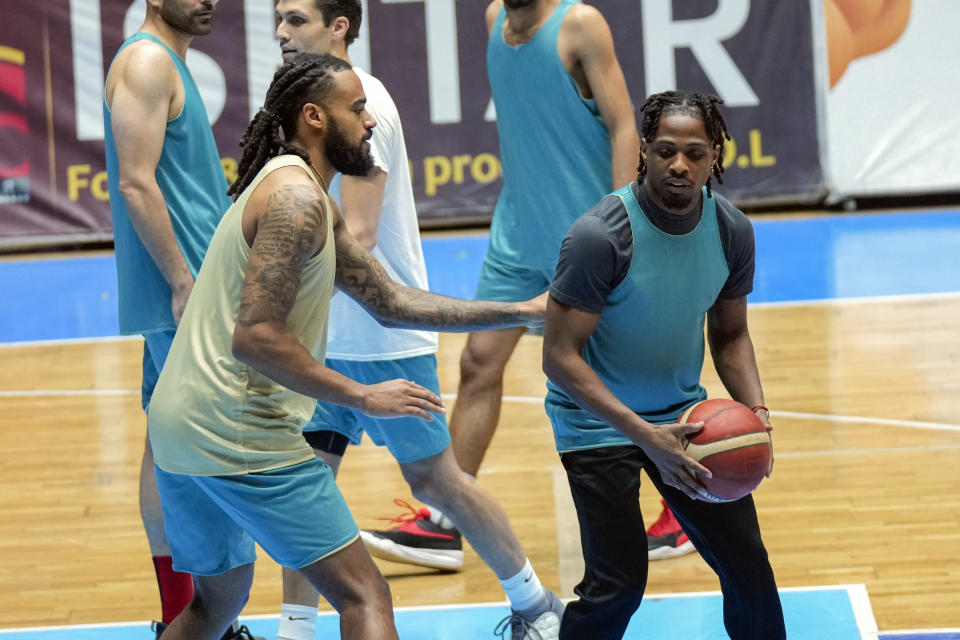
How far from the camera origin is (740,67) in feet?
41.9

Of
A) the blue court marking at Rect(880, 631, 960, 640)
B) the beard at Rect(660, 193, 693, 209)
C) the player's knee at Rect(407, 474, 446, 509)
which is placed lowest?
the blue court marking at Rect(880, 631, 960, 640)

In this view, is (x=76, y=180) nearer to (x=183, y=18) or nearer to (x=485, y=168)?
(x=485, y=168)

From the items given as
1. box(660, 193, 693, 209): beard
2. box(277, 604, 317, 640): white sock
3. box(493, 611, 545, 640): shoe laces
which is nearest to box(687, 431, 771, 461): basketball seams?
box(660, 193, 693, 209): beard

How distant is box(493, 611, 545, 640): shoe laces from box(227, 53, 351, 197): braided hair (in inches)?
67.0

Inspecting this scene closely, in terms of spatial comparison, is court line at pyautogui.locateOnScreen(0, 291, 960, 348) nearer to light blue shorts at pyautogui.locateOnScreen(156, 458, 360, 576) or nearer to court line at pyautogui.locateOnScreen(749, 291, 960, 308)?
court line at pyautogui.locateOnScreen(749, 291, 960, 308)

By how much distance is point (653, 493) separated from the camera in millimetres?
6047

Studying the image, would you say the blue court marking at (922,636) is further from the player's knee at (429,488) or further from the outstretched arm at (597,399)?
the player's knee at (429,488)

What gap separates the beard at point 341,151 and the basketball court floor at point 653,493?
1776 mm

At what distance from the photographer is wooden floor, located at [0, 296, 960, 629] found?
5020mm

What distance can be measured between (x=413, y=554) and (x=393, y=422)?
106 centimetres

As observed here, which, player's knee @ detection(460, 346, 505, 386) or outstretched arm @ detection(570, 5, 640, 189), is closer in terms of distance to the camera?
outstretched arm @ detection(570, 5, 640, 189)

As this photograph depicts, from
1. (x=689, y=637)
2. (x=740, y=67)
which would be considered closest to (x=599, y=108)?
(x=689, y=637)

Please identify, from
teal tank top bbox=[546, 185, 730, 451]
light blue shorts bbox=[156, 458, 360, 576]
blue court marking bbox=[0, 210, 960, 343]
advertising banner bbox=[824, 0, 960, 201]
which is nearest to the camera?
light blue shorts bbox=[156, 458, 360, 576]

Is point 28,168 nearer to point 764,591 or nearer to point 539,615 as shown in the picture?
point 539,615
